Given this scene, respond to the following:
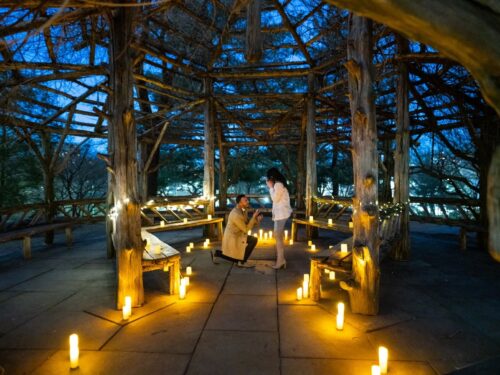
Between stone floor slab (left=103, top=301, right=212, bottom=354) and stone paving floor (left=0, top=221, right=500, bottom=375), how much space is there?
1 centimetres

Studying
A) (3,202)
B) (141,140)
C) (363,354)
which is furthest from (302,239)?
(3,202)

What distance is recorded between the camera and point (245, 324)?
11.9 feet

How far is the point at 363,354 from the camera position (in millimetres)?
2998

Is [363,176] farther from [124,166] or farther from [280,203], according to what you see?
[124,166]

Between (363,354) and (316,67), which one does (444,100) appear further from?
(363,354)

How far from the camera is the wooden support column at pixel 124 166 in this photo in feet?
13.5

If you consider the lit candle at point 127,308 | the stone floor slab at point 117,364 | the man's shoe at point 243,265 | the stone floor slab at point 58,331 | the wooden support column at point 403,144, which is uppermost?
the wooden support column at point 403,144

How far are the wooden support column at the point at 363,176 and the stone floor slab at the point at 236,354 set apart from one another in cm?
153

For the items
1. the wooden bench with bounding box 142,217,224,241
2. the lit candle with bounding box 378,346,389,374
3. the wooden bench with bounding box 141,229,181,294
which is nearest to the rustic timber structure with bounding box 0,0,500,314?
the wooden bench with bounding box 141,229,181,294

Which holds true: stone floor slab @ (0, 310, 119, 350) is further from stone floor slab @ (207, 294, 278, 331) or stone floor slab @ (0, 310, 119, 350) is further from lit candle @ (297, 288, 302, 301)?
lit candle @ (297, 288, 302, 301)

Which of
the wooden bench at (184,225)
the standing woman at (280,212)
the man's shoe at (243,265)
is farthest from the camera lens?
the wooden bench at (184,225)

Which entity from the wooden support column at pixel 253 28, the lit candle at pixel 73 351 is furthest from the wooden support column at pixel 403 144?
the lit candle at pixel 73 351

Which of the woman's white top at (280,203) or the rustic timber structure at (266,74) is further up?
the rustic timber structure at (266,74)

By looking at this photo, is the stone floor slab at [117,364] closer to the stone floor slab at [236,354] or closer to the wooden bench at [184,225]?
the stone floor slab at [236,354]
